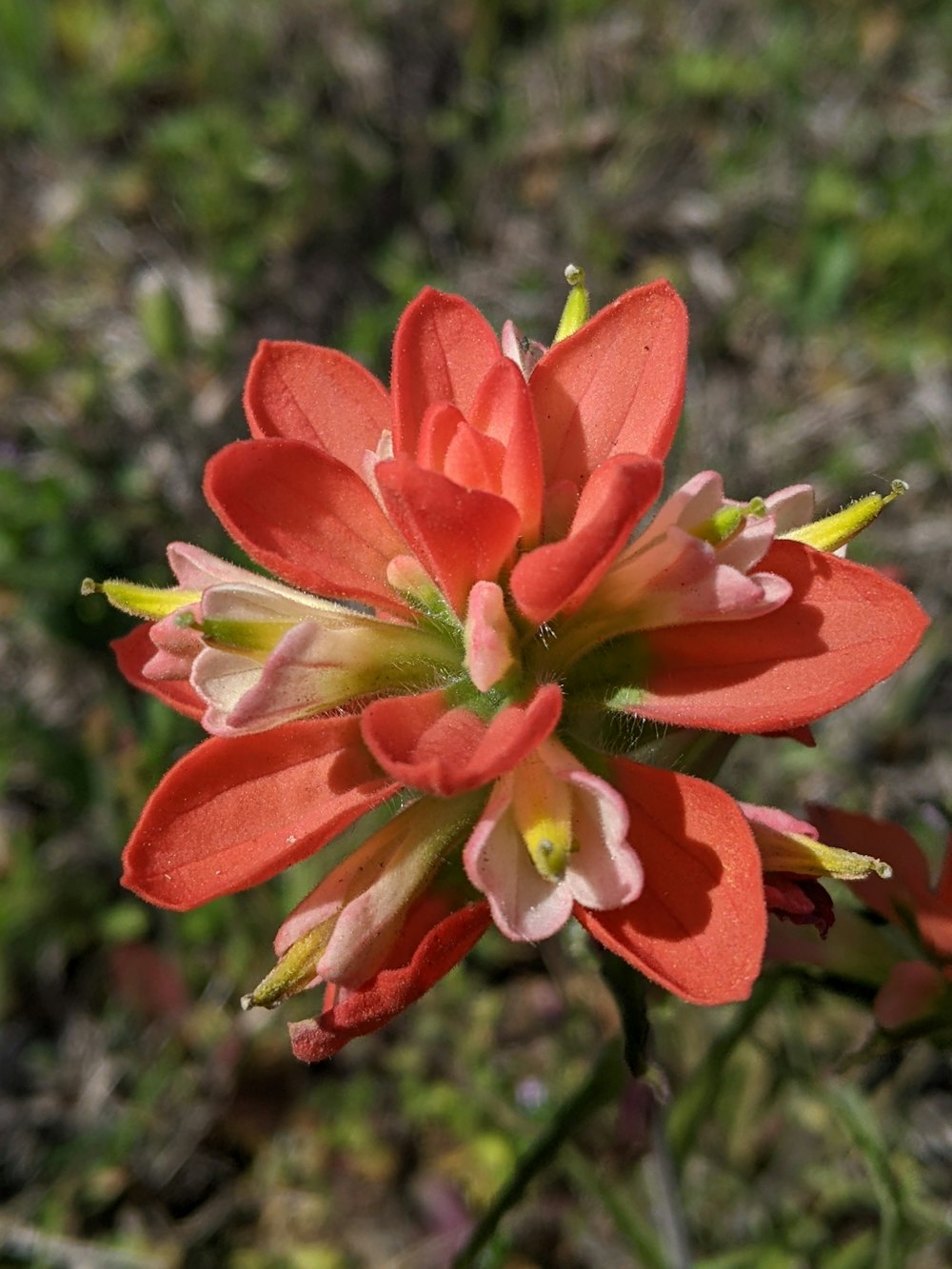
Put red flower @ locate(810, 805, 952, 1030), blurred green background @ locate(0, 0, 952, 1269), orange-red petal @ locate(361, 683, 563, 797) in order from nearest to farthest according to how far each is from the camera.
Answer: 1. orange-red petal @ locate(361, 683, 563, 797)
2. red flower @ locate(810, 805, 952, 1030)
3. blurred green background @ locate(0, 0, 952, 1269)

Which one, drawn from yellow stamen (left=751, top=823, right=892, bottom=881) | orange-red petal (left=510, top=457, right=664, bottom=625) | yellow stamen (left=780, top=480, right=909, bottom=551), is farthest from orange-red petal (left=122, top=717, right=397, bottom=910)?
yellow stamen (left=780, top=480, right=909, bottom=551)

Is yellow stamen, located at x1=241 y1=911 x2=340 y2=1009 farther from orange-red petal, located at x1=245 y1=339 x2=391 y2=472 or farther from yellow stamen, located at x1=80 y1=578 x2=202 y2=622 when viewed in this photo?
orange-red petal, located at x1=245 y1=339 x2=391 y2=472

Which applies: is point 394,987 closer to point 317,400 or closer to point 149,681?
point 149,681

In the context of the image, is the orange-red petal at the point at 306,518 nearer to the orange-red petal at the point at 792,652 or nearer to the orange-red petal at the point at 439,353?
the orange-red petal at the point at 439,353

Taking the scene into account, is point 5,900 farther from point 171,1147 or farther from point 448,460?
point 448,460

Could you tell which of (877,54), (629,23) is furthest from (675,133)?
(877,54)

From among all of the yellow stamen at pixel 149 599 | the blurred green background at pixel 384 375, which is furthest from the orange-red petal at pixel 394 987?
the blurred green background at pixel 384 375
